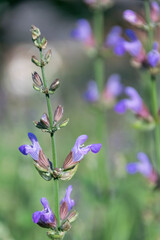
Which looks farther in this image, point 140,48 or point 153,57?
point 140,48

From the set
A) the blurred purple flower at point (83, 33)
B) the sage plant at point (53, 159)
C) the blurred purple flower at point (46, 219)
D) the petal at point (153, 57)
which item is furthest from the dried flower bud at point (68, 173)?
the blurred purple flower at point (83, 33)

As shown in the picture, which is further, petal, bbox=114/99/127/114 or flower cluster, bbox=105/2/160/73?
petal, bbox=114/99/127/114

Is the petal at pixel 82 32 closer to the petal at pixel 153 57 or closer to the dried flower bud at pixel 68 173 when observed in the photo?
the petal at pixel 153 57

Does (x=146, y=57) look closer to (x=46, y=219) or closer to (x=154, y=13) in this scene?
(x=154, y=13)

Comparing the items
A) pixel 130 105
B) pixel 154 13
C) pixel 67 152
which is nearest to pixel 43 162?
pixel 130 105

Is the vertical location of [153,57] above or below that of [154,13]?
below

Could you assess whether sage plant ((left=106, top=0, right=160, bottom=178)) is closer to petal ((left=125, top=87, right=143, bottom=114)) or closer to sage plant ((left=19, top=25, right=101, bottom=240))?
petal ((left=125, top=87, right=143, bottom=114))

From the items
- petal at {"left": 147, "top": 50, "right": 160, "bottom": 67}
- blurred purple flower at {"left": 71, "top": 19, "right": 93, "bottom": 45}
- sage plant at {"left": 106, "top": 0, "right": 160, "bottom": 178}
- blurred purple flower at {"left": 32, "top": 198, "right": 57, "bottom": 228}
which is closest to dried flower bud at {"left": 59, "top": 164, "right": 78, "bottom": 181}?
blurred purple flower at {"left": 32, "top": 198, "right": 57, "bottom": 228}

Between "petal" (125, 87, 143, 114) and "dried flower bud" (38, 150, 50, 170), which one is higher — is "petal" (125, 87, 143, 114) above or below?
below

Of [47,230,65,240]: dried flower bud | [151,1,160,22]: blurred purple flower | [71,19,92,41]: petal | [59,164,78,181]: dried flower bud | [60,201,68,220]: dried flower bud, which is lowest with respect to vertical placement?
[47,230,65,240]: dried flower bud
